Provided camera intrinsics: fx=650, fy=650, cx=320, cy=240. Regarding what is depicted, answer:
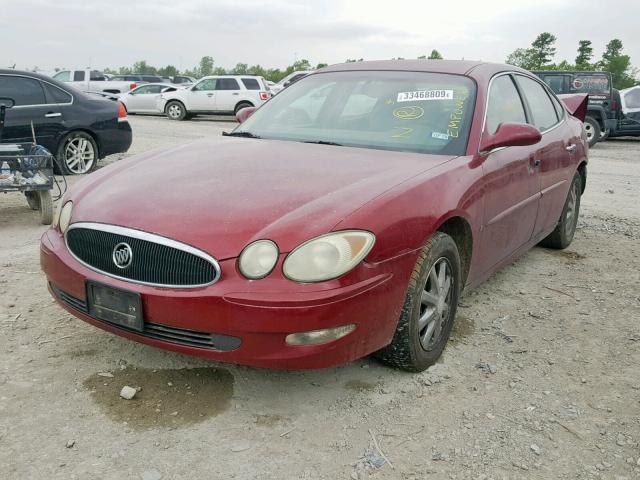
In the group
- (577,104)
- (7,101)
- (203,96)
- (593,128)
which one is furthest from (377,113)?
(203,96)

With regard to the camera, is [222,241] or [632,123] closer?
[222,241]

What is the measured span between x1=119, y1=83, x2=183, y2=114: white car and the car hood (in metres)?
19.4

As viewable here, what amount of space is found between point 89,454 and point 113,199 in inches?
45.2

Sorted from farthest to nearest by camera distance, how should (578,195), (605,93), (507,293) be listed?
1. (605,93)
2. (578,195)
3. (507,293)

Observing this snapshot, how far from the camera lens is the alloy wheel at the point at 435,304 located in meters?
3.17

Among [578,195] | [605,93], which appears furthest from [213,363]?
[605,93]

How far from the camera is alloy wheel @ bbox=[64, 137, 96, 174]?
344 inches

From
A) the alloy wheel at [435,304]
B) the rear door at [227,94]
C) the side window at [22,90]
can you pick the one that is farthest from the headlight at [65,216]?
the rear door at [227,94]

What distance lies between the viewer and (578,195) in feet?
19.2

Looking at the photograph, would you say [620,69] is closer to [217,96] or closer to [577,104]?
[217,96]

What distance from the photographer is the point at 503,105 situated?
4148 mm

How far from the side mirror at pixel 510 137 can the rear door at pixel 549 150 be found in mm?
683

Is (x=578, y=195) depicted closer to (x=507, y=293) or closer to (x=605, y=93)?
(x=507, y=293)

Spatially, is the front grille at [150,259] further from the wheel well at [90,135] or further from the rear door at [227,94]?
the rear door at [227,94]
